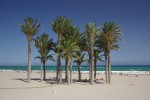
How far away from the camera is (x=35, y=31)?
37.9 metres

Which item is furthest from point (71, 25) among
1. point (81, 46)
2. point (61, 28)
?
point (81, 46)

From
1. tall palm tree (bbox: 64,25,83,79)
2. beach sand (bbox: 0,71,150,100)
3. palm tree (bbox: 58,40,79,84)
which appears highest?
tall palm tree (bbox: 64,25,83,79)

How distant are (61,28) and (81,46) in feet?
16.5

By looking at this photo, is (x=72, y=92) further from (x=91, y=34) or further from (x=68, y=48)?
(x=91, y=34)

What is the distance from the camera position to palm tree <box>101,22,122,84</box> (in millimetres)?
37188

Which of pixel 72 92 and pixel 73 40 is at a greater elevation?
pixel 73 40

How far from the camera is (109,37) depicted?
37.2 metres

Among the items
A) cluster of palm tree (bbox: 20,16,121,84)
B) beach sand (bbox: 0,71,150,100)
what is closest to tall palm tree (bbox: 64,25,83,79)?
cluster of palm tree (bbox: 20,16,121,84)

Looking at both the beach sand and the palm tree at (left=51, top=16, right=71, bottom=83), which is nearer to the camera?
the beach sand

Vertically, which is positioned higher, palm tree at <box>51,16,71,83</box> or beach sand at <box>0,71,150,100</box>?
palm tree at <box>51,16,71,83</box>

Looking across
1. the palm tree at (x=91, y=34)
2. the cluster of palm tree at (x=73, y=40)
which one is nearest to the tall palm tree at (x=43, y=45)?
the cluster of palm tree at (x=73, y=40)

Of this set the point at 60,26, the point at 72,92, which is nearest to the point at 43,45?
the point at 60,26

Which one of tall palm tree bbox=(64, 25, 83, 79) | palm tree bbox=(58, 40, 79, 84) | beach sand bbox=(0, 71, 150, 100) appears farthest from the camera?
tall palm tree bbox=(64, 25, 83, 79)

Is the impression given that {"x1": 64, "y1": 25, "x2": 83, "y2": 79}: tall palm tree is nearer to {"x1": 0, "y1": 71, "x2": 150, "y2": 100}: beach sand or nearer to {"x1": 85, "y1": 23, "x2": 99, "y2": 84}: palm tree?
{"x1": 85, "y1": 23, "x2": 99, "y2": 84}: palm tree
